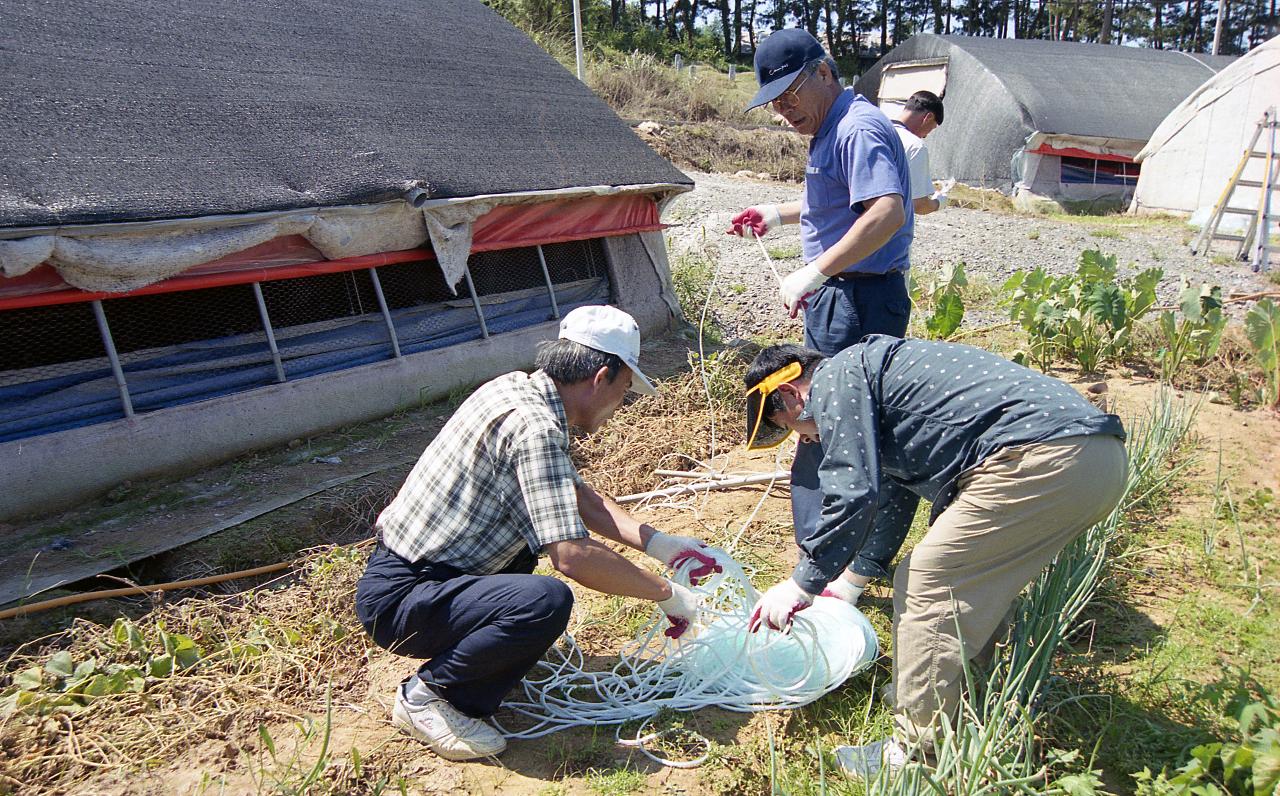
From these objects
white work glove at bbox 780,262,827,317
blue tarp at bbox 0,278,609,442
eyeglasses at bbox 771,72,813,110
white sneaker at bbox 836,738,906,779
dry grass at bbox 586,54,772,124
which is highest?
dry grass at bbox 586,54,772,124

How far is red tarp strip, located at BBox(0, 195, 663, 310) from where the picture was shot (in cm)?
416

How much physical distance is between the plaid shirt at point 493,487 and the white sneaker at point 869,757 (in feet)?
3.30

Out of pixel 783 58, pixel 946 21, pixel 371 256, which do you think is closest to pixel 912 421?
pixel 783 58

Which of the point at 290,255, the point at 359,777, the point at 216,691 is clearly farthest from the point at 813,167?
the point at 290,255

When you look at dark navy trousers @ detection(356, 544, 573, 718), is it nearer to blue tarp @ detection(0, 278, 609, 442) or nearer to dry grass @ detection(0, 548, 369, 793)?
dry grass @ detection(0, 548, 369, 793)

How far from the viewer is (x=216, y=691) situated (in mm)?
2982

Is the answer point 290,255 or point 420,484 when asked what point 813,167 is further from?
point 290,255

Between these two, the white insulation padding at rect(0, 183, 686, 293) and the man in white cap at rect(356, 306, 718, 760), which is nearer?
the man in white cap at rect(356, 306, 718, 760)

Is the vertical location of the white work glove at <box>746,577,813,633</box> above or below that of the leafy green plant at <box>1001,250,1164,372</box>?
above

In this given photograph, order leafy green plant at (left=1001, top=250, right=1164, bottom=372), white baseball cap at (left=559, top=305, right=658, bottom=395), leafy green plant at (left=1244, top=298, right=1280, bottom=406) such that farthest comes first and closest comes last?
1. leafy green plant at (left=1001, top=250, right=1164, bottom=372)
2. leafy green plant at (left=1244, top=298, right=1280, bottom=406)
3. white baseball cap at (left=559, top=305, right=658, bottom=395)

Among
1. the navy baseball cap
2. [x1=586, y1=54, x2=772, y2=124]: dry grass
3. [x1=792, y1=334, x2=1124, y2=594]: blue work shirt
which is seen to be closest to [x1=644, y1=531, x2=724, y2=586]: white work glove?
[x1=792, y1=334, x2=1124, y2=594]: blue work shirt

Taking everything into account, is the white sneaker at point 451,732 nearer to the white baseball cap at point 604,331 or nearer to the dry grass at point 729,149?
the white baseball cap at point 604,331

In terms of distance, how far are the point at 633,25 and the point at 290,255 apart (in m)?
30.2

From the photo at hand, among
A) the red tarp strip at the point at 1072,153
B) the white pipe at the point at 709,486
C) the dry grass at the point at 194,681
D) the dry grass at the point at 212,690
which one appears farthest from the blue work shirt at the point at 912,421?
the red tarp strip at the point at 1072,153
